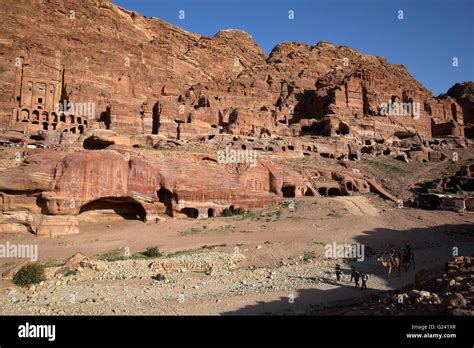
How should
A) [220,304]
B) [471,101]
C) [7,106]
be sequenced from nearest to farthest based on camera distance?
1. [220,304]
2. [7,106]
3. [471,101]

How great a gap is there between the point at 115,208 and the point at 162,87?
61948 mm

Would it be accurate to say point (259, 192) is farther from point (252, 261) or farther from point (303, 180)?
point (252, 261)

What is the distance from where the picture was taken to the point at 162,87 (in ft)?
277

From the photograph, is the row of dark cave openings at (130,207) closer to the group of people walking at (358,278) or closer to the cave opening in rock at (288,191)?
the cave opening in rock at (288,191)

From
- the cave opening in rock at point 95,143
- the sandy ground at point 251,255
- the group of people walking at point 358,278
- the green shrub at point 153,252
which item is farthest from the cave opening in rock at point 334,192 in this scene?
the cave opening in rock at point 95,143

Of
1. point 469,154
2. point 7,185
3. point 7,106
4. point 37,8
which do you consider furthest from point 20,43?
point 469,154

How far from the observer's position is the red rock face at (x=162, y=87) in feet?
200

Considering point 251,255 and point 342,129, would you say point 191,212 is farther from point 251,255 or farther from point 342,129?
point 342,129

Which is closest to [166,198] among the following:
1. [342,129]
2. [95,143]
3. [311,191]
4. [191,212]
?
[191,212]

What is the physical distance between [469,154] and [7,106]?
83.4 m

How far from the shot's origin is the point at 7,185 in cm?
2356

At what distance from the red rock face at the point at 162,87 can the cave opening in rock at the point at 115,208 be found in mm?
30747

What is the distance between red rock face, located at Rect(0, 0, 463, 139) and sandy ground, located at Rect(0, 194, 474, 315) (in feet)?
113
